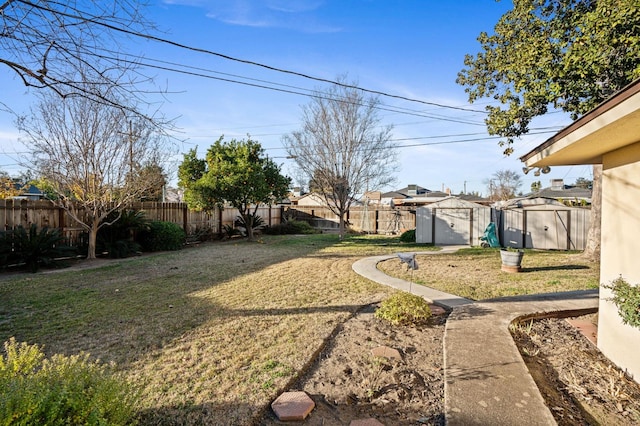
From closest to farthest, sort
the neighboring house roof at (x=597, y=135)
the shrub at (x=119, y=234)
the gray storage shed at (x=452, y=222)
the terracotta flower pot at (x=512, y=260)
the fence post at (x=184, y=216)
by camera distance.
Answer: the neighboring house roof at (x=597, y=135) → the terracotta flower pot at (x=512, y=260) → the shrub at (x=119, y=234) → the fence post at (x=184, y=216) → the gray storage shed at (x=452, y=222)

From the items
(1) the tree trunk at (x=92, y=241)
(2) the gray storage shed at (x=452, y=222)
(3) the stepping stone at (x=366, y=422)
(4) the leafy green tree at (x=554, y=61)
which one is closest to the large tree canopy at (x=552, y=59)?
(4) the leafy green tree at (x=554, y=61)

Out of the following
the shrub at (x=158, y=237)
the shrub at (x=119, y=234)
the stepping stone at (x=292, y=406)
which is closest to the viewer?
the stepping stone at (x=292, y=406)

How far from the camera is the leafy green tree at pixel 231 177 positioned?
13492 millimetres

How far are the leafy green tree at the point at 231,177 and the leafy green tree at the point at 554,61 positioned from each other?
8.32 m

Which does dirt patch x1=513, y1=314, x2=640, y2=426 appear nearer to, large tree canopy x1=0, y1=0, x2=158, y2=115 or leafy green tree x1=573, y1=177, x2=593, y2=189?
large tree canopy x1=0, y1=0, x2=158, y2=115

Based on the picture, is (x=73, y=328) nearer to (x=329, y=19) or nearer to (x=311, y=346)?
(x=311, y=346)

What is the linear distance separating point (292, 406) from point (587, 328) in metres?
4.14

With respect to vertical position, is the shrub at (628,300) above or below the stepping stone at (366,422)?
above

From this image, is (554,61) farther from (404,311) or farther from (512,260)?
(404,311)

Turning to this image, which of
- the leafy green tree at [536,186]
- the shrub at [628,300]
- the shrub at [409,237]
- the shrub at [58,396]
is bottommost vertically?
the shrub at [409,237]

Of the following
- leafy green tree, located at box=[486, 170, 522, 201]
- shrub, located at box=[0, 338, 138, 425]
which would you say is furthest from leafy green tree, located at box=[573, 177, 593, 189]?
shrub, located at box=[0, 338, 138, 425]

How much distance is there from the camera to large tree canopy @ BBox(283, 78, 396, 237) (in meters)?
15.2

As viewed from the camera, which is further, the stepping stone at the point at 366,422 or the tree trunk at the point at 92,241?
the tree trunk at the point at 92,241

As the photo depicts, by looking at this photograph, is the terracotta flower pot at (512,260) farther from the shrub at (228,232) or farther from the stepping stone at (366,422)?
the shrub at (228,232)
